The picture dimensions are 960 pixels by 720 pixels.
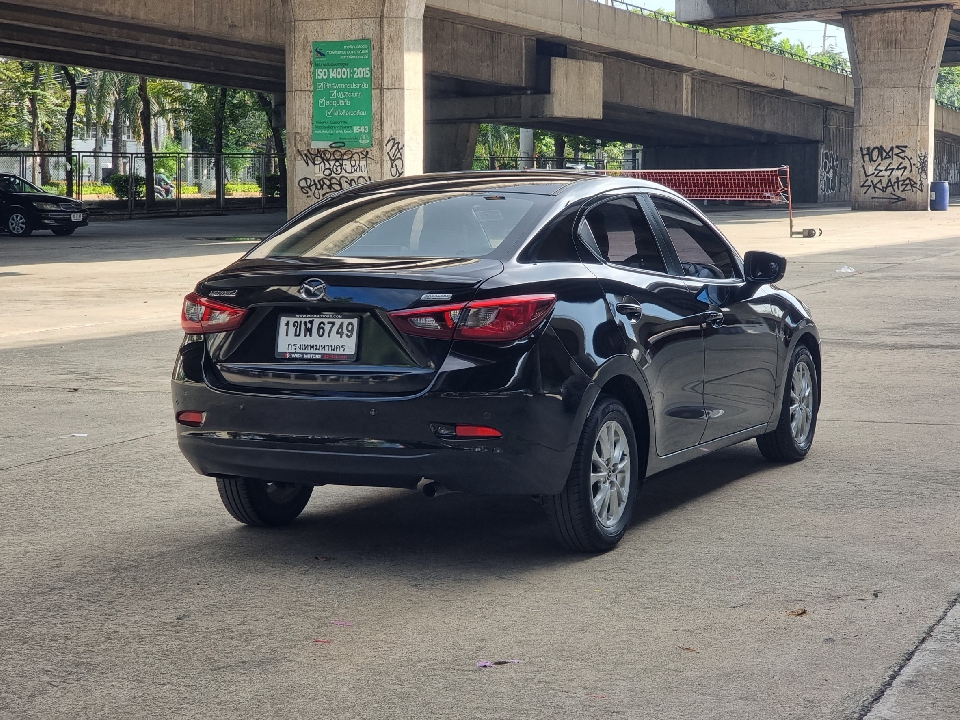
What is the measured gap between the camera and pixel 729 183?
4066cm

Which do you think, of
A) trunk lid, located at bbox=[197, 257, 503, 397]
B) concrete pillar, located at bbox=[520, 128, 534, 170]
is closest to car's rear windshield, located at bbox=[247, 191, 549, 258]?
trunk lid, located at bbox=[197, 257, 503, 397]

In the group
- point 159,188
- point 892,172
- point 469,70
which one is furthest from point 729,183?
point 159,188

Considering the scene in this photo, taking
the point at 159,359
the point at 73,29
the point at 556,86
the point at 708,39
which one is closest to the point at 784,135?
the point at 708,39

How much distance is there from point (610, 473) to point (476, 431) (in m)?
0.75

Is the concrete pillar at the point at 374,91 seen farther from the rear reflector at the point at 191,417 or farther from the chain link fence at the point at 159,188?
the rear reflector at the point at 191,417

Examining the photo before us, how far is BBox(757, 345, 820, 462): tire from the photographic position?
24.1 ft

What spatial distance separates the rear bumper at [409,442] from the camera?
511 centimetres

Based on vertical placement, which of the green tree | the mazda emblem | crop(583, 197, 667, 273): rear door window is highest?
the green tree

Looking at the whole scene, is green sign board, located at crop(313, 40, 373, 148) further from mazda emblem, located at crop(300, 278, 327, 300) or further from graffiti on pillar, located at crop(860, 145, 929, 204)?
graffiti on pillar, located at crop(860, 145, 929, 204)

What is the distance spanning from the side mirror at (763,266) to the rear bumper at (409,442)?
1.95m

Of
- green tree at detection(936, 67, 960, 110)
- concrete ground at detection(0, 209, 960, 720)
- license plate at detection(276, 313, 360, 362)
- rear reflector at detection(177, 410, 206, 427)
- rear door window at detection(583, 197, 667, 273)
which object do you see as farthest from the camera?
green tree at detection(936, 67, 960, 110)

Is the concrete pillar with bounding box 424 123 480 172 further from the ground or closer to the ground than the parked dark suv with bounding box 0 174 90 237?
further from the ground

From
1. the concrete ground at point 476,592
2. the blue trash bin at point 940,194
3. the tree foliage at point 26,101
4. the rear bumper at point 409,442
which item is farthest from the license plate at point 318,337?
the tree foliage at point 26,101

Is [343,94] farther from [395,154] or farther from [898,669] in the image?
[898,669]
